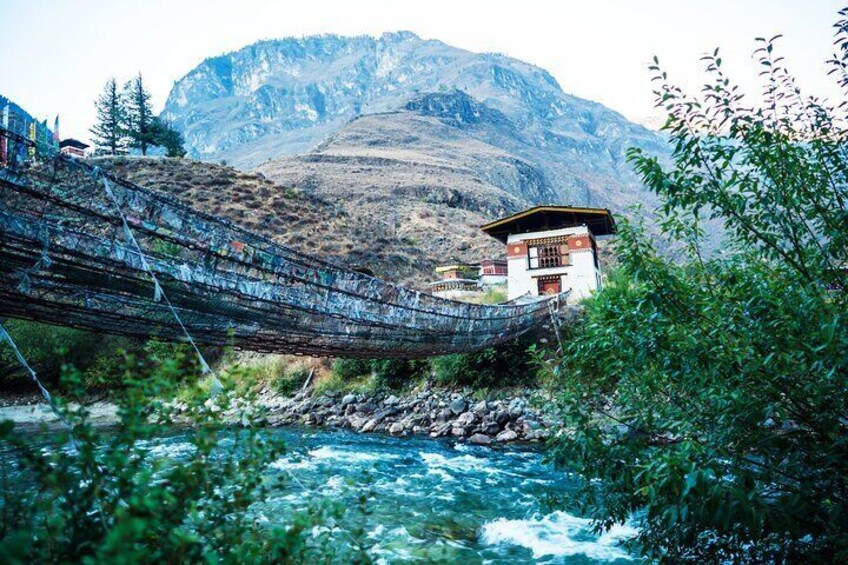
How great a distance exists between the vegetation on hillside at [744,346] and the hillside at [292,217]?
27954mm

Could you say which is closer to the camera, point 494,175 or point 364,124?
point 494,175

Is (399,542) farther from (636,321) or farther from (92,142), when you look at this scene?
(92,142)

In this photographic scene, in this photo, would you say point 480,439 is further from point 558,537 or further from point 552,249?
point 552,249

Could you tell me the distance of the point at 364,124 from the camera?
9862 centimetres

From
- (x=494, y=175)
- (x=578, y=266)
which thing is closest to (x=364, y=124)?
(x=494, y=175)

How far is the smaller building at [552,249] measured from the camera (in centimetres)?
1920

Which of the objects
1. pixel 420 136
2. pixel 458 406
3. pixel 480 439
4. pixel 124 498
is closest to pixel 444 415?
pixel 458 406

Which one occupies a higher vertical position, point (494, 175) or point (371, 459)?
point (494, 175)

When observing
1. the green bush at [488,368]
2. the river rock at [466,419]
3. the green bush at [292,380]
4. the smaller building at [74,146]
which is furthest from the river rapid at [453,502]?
the smaller building at [74,146]

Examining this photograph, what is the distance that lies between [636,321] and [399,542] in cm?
441

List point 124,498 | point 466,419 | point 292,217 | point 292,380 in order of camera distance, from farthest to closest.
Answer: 1. point 292,217
2. point 292,380
3. point 466,419
4. point 124,498

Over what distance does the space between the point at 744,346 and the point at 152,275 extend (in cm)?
498

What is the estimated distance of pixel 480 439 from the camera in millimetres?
11203

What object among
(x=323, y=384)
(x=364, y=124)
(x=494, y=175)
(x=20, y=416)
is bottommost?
(x=20, y=416)
